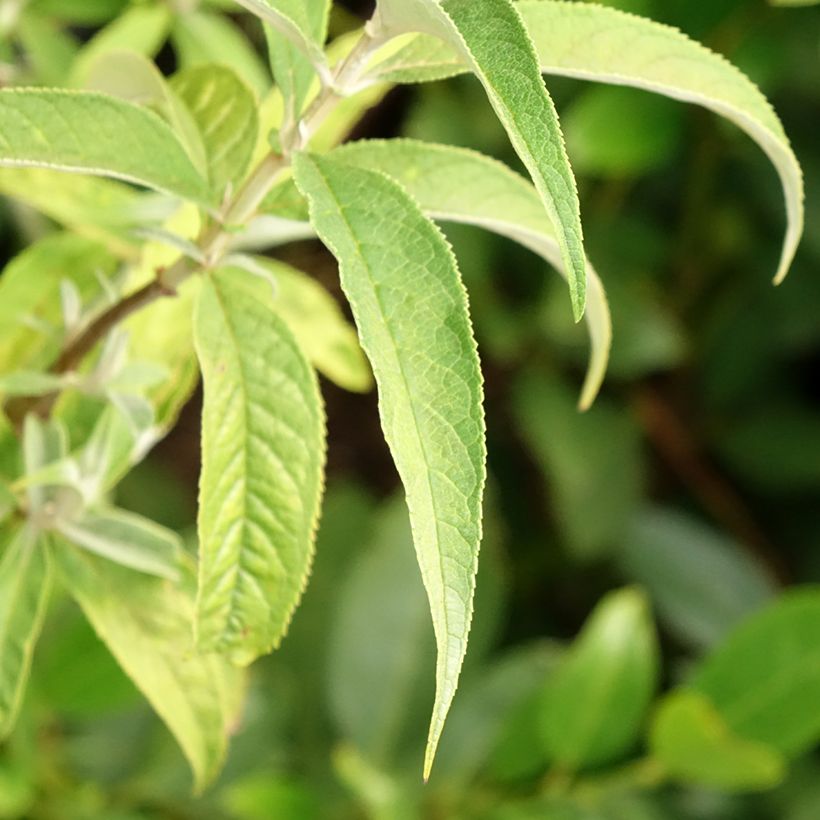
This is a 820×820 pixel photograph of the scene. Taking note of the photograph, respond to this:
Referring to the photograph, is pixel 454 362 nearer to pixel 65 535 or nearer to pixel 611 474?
pixel 65 535

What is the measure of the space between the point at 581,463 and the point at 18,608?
77 centimetres

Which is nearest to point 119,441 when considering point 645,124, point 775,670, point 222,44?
point 222,44

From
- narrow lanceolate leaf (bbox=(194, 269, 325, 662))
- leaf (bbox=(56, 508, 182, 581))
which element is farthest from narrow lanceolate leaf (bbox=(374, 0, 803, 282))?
leaf (bbox=(56, 508, 182, 581))

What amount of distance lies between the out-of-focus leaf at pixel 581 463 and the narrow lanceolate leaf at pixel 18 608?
0.73m

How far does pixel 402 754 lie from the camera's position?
3.30 ft

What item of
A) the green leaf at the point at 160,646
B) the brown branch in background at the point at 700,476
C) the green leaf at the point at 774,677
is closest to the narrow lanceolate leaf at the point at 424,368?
the green leaf at the point at 160,646

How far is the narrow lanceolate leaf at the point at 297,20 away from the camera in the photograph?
1.15 feet

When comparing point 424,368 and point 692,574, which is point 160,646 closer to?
point 424,368

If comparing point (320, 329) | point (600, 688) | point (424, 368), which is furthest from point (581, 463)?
point (424, 368)

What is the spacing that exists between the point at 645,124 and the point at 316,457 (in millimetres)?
699

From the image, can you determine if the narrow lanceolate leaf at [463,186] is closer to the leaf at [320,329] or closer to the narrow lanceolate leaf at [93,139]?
the narrow lanceolate leaf at [93,139]

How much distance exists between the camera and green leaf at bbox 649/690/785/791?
2.61 feet

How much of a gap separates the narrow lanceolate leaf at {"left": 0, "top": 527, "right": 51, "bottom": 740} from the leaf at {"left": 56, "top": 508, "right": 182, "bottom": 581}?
0.8 inches

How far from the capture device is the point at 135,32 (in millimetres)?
780
